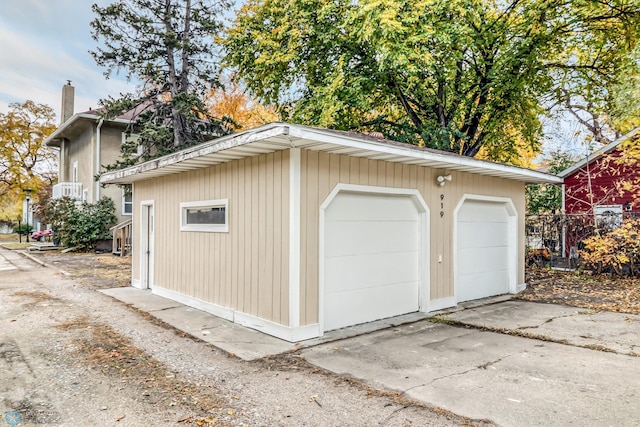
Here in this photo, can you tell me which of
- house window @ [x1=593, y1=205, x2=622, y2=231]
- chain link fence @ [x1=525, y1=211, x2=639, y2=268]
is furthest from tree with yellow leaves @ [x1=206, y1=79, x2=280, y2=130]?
house window @ [x1=593, y1=205, x2=622, y2=231]

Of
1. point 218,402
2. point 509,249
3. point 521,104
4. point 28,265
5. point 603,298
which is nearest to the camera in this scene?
point 218,402

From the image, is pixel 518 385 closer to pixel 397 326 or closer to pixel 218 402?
pixel 397 326

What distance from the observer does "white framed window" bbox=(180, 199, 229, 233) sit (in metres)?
Result: 5.96

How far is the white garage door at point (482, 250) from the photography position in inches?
282

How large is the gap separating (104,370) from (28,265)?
10.7m

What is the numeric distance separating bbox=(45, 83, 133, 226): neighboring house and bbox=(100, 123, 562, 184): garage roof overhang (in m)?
10.6

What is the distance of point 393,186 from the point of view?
19.3 ft

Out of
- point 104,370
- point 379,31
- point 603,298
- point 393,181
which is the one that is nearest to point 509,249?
point 603,298

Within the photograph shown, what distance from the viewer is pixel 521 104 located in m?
11.0

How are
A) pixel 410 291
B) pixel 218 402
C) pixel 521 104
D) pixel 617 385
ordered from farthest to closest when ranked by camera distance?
pixel 521 104 < pixel 410 291 < pixel 617 385 < pixel 218 402

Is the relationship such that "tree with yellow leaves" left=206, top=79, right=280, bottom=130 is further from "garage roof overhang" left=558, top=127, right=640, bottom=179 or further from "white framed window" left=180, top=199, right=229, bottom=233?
"garage roof overhang" left=558, top=127, right=640, bottom=179

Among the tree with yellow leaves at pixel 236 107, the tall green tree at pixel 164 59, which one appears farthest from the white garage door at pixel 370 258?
the tree with yellow leaves at pixel 236 107

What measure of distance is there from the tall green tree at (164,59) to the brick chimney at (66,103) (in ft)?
27.0

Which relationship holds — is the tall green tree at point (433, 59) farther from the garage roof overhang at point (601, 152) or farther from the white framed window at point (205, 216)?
the white framed window at point (205, 216)
